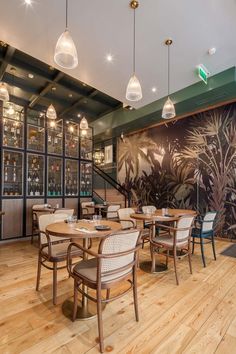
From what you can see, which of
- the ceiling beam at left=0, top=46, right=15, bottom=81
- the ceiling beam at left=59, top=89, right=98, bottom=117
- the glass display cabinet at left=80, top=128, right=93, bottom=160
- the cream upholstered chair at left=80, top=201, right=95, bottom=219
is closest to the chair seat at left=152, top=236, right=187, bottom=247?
the cream upholstered chair at left=80, top=201, right=95, bottom=219

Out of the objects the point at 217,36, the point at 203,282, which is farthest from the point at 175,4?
the point at 203,282

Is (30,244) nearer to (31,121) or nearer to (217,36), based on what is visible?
(31,121)

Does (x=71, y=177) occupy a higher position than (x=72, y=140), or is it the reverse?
(x=72, y=140)

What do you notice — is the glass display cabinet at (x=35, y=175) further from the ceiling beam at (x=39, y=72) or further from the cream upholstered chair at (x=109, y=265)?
the cream upholstered chair at (x=109, y=265)

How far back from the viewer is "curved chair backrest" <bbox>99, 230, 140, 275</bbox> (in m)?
1.54

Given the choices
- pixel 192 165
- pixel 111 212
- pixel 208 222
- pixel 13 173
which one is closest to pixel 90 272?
pixel 208 222

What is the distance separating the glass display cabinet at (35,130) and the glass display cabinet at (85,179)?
1.45 meters

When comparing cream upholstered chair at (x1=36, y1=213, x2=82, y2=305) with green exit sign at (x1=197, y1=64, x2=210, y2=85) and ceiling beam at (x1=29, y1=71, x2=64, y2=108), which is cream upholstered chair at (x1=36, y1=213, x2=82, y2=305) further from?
ceiling beam at (x1=29, y1=71, x2=64, y2=108)

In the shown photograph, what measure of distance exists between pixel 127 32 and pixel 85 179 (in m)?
4.25

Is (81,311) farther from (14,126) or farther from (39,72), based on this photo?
(39,72)

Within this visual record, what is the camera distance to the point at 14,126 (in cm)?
491

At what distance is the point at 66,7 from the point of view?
2701 millimetres

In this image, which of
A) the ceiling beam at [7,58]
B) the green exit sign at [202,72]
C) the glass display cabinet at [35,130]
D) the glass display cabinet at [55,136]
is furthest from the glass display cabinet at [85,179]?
the green exit sign at [202,72]

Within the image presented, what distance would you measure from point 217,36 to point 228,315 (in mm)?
4038
